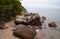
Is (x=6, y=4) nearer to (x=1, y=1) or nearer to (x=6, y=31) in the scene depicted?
(x=1, y=1)

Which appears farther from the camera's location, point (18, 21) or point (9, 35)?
point (18, 21)

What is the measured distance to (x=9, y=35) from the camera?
17109mm

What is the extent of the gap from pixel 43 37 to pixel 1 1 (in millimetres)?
6773

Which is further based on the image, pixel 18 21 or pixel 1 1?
pixel 18 21

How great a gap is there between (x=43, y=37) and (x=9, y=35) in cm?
563

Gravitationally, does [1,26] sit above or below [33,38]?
above

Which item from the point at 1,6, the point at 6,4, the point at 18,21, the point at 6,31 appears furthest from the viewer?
the point at 18,21

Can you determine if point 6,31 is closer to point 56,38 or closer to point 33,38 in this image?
point 33,38

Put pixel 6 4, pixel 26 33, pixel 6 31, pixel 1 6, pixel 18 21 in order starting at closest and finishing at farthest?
pixel 26 33 → pixel 6 31 → pixel 1 6 → pixel 6 4 → pixel 18 21

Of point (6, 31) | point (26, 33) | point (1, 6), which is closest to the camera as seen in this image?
point (26, 33)

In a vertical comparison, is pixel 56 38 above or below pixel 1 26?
below

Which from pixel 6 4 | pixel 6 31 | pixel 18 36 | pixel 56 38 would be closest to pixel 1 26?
pixel 6 31

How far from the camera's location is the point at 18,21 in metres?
24.1

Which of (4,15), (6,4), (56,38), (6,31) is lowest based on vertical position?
(56,38)
